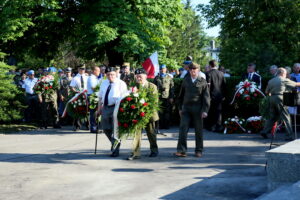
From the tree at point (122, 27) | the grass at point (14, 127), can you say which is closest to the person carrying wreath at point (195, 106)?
the grass at point (14, 127)

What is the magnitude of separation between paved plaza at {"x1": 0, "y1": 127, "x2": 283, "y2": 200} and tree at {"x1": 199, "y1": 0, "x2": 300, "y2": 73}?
22.0 metres

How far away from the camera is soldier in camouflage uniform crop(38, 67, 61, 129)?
1847cm

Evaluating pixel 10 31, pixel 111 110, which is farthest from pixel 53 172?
pixel 10 31

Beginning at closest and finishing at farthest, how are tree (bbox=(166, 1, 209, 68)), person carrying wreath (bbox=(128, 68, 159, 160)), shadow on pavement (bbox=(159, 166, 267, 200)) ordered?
shadow on pavement (bbox=(159, 166, 267, 200))
person carrying wreath (bbox=(128, 68, 159, 160))
tree (bbox=(166, 1, 209, 68))

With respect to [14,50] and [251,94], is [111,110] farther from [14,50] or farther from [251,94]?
[14,50]

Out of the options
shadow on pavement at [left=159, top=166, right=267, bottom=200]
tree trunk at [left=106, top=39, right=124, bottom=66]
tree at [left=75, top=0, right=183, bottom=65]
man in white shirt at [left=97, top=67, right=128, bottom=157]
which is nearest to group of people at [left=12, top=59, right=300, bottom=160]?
man in white shirt at [left=97, top=67, right=128, bottom=157]

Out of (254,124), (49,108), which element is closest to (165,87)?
(254,124)

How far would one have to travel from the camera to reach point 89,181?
8445mm

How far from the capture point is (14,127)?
743 inches

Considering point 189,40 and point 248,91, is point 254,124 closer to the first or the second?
point 248,91

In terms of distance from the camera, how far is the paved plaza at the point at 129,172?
7445 millimetres

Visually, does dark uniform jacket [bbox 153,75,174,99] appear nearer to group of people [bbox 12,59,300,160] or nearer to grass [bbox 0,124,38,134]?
group of people [bbox 12,59,300,160]

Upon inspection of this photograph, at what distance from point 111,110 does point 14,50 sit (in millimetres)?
20523

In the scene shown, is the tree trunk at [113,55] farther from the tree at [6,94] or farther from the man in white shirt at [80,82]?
the man in white shirt at [80,82]
